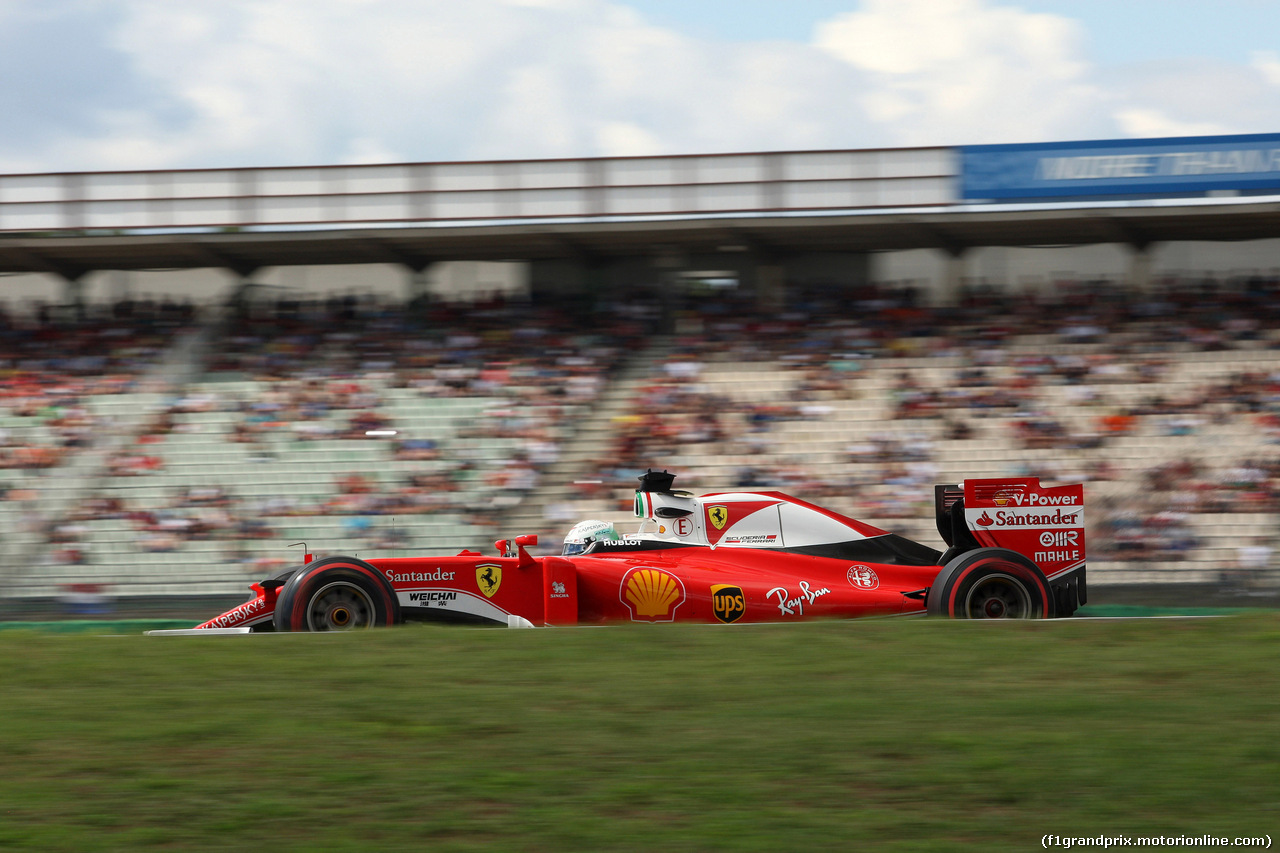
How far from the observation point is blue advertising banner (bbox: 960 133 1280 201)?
18906mm

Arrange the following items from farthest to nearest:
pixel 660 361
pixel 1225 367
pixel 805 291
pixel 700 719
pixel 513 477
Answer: pixel 805 291, pixel 660 361, pixel 1225 367, pixel 513 477, pixel 700 719

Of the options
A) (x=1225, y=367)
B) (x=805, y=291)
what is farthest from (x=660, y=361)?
(x=1225, y=367)

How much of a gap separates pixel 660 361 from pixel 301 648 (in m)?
11.7

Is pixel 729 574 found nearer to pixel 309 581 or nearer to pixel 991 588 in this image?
pixel 991 588

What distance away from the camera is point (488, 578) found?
8742 mm

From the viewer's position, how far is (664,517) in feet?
30.9

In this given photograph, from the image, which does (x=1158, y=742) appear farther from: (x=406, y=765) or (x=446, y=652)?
(x=446, y=652)

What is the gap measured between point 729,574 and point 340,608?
283 cm

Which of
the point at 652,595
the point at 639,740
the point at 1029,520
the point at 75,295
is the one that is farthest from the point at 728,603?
the point at 75,295

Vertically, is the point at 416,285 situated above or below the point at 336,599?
above

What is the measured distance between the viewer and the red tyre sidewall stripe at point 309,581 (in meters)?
8.30

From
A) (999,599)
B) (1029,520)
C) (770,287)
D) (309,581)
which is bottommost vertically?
(999,599)

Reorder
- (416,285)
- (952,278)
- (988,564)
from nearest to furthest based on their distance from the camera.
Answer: (988,564) < (952,278) < (416,285)

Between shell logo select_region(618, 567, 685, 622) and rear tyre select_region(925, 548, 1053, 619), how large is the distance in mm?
1902
